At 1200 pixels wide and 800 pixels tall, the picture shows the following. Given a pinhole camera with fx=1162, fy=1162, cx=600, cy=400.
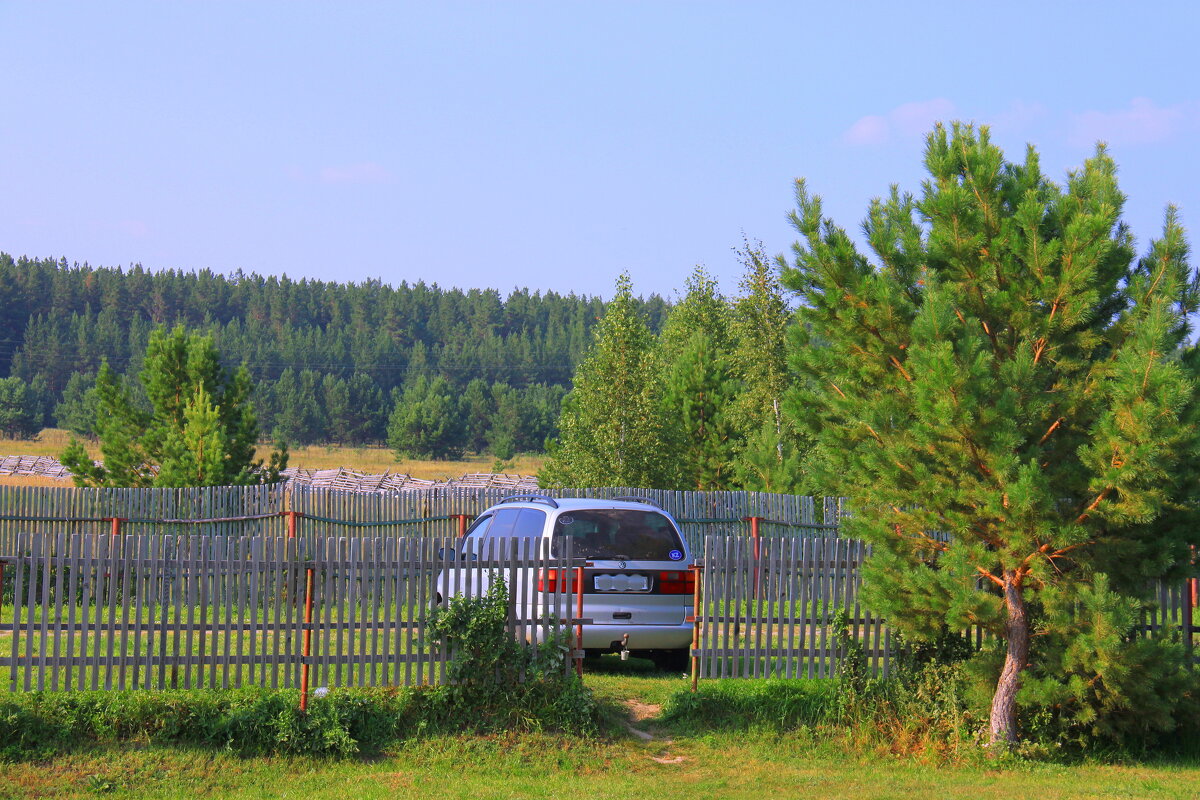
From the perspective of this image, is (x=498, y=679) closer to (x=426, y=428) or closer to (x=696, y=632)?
(x=696, y=632)

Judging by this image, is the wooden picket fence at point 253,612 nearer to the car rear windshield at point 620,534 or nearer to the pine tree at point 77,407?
the car rear windshield at point 620,534

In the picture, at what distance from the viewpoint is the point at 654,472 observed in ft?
96.8

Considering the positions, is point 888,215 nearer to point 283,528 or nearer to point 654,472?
point 283,528

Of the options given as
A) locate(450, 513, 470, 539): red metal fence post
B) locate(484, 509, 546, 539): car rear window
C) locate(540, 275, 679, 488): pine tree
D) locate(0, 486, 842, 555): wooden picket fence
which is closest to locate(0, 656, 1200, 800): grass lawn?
locate(484, 509, 546, 539): car rear window

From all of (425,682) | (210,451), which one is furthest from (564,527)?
(210,451)

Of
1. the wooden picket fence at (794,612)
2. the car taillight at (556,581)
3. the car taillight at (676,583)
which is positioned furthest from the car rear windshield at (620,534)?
the wooden picket fence at (794,612)

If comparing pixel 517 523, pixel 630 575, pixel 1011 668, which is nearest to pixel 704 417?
pixel 517 523

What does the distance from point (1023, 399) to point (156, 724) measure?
6516 millimetres

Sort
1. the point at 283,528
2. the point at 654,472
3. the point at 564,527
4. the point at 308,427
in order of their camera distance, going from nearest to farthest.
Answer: the point at 564,527 → the point at 283,528 → the point at 654,472 → the point at 308,427

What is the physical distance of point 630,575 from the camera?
10508 mm

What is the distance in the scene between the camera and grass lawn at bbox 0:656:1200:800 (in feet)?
24.5

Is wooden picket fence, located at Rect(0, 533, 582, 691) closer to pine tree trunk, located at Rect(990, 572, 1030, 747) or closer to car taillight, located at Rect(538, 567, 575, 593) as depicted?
car taillight, located at Rect(538, 567, 575, 593)

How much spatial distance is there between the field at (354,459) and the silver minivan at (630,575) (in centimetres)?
5816

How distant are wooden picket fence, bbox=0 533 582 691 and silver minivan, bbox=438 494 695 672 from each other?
1.33m
